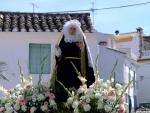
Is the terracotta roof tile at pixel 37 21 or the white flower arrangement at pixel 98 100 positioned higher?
the terracotta roof tile at pixel 37 21

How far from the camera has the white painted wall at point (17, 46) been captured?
20047 mm

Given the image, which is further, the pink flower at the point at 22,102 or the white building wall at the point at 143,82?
the white building wall at the point at 143,82

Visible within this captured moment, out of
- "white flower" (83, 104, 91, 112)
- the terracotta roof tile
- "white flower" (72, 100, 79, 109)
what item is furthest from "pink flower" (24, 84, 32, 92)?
the terracotta roof tile

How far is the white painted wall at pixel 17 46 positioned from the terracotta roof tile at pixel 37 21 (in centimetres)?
23

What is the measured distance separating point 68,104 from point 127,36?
130 ft

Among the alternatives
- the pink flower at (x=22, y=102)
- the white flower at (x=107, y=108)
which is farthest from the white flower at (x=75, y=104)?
the pink flower at (x=22, y=102)

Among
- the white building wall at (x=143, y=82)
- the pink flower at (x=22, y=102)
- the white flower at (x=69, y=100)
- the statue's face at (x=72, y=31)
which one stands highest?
the statue's face at (x=72, y=31)

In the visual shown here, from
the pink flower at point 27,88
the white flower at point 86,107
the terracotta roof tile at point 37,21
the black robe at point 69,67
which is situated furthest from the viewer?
the terracotta roof tile at point 37,21

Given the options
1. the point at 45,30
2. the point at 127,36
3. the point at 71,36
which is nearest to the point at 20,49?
the point at 45,30

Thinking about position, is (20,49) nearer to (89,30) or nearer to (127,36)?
(89,30)

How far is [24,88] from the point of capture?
343 inches

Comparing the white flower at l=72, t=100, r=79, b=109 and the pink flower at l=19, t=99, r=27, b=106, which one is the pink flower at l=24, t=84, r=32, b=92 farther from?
the white flower at l=72, t=100, r=79, b=109

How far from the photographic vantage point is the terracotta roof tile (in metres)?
20.0

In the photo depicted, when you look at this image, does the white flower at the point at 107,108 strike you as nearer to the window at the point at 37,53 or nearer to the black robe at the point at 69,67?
the black robe at the point at 69,67
